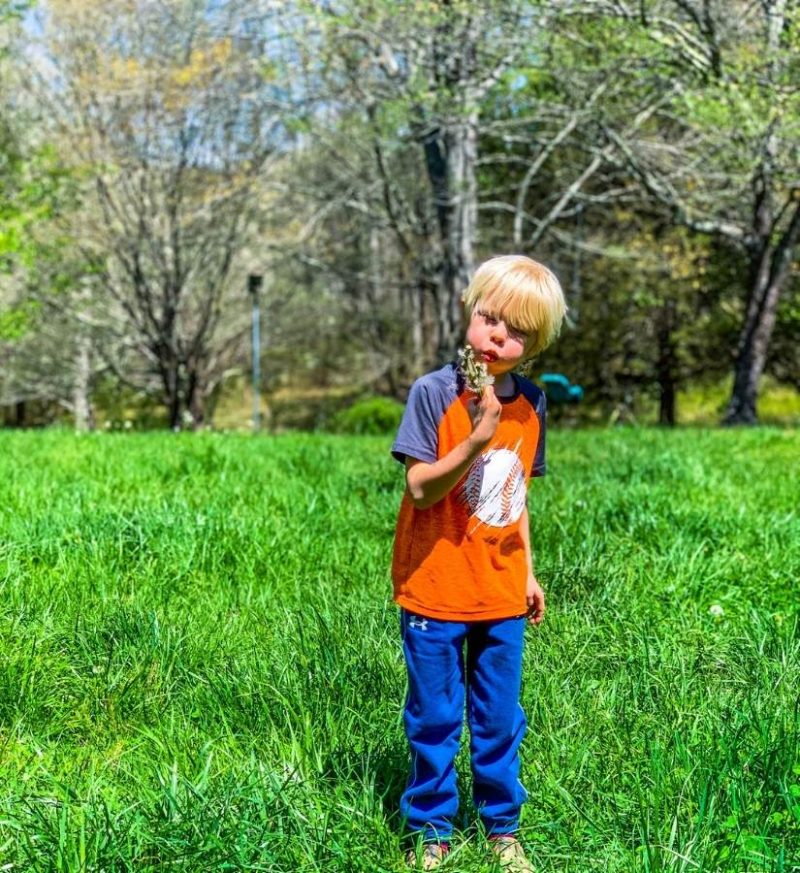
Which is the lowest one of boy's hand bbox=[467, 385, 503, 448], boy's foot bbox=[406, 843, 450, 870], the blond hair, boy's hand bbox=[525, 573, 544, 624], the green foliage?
the green foliage

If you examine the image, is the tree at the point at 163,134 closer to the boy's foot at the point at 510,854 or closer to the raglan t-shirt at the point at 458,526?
the raglan t-shirt at the point at 458,526

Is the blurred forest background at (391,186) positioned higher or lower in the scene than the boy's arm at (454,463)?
higher

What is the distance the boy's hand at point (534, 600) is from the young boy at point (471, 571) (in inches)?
3.8

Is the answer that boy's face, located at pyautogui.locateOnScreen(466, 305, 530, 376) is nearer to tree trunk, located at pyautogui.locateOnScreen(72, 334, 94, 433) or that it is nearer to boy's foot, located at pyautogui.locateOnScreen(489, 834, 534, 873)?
boy's foot, located at pyautogui.locateOnScreen(489, 834, 534, 873)

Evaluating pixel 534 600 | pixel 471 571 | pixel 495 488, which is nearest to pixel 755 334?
pixel 534 600

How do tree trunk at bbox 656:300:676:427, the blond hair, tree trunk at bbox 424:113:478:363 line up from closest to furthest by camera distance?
the blond hair, tree trunk at bbox 424:113:478:363, tree trunk at bbox 656:300:676:427

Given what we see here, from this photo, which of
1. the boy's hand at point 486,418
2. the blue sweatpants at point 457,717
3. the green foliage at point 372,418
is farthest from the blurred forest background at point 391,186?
the blue sweatpants at point 457,717

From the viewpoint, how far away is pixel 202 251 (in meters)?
17.8

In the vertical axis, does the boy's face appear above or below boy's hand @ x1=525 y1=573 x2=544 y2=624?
above

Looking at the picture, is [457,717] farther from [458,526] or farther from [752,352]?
[752,352]

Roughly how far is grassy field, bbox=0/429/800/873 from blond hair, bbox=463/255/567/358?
1127 mm

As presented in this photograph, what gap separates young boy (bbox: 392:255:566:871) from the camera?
2039 mm

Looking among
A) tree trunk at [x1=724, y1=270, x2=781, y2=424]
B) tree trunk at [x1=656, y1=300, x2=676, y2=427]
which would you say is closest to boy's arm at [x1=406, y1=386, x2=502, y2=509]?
tree trunk at [x1=724, y1=270, x2=781, y2=424]

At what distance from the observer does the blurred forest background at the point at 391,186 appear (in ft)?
33.6
